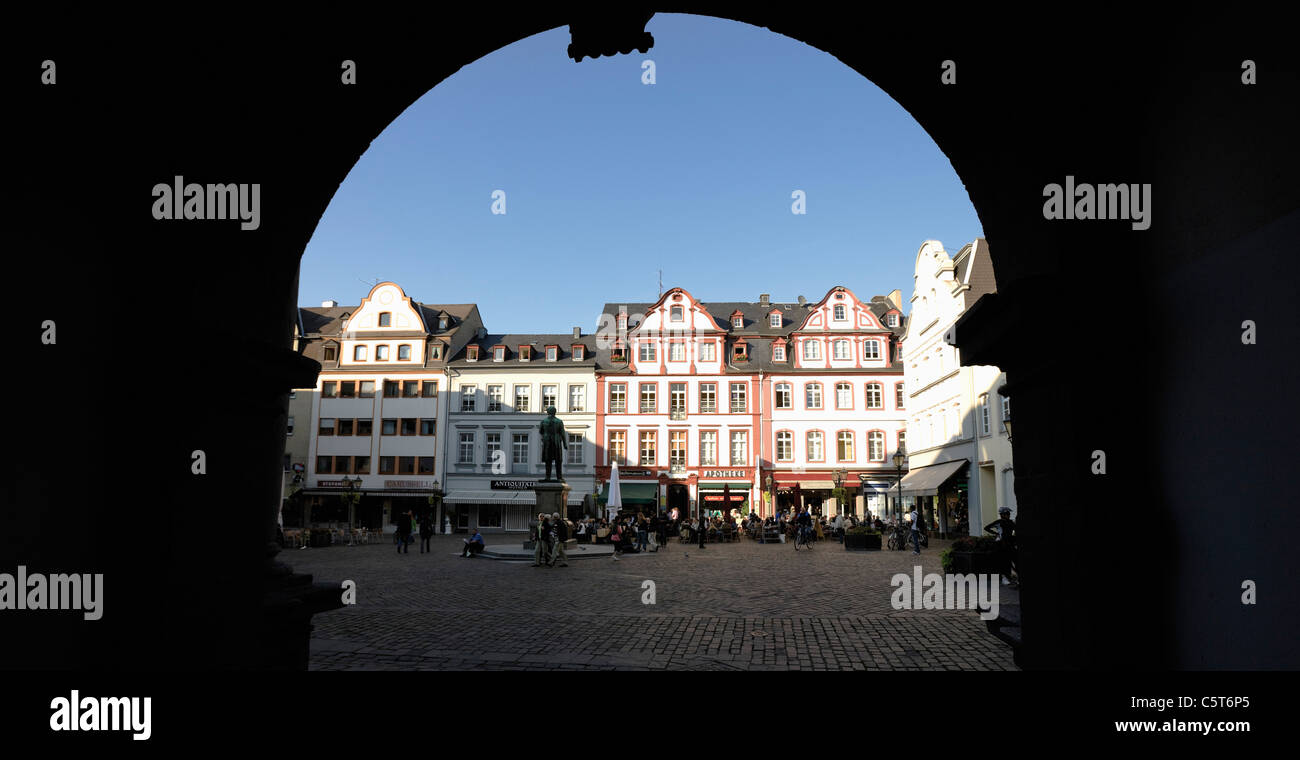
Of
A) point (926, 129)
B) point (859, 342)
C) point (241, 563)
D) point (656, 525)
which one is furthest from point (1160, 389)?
point (859, 342)

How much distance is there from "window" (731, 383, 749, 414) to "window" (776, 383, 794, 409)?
185cm

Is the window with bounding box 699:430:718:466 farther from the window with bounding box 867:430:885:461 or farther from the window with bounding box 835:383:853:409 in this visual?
the window with bounding box 867:430:885:461

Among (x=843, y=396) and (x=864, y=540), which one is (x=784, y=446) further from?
(x=864, y=540)

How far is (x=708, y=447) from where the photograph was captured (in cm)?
4294

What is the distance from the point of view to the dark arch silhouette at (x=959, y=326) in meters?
2.95

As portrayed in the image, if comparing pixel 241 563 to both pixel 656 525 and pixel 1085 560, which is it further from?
pixel 656 525

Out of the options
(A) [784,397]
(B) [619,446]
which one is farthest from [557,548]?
(A) [784,397]

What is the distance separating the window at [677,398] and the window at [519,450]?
898 cm

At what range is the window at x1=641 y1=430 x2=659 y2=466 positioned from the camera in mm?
43062

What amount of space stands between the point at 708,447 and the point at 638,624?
111 ft

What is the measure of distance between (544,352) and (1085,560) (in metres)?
44.6

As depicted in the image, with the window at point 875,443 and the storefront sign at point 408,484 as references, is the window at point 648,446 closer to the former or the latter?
the window at point 875,443

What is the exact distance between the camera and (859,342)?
4338 cm

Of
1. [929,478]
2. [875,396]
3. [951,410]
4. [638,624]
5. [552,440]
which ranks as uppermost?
[875,396]
